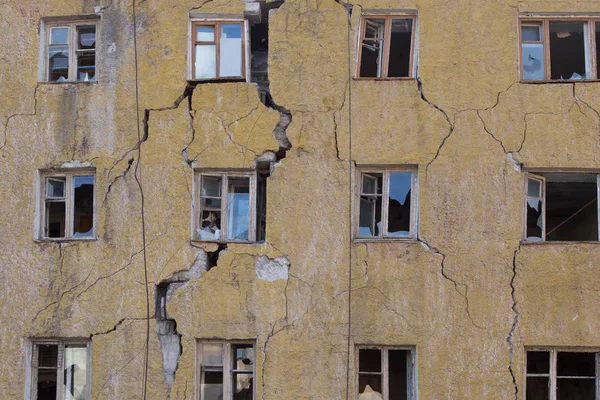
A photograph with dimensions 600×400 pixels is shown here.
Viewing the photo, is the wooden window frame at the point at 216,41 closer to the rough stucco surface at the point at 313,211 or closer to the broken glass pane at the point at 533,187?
the rough stucco surface at the point at 313,211

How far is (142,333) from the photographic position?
10.3m

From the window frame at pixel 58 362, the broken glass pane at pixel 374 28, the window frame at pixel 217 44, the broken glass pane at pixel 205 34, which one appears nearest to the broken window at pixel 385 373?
the window frame at pixel 58 362

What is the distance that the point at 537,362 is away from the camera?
10.1 meters

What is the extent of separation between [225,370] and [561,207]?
17.2 ft

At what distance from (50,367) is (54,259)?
148 centimetres

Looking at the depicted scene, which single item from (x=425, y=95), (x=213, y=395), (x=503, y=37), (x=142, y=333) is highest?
(x=503, y=37)

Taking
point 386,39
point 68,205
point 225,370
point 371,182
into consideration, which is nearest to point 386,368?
point 225,370

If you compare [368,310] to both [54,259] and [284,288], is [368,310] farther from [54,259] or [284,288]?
[54,259]

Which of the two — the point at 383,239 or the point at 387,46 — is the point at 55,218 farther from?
the point at 387,46

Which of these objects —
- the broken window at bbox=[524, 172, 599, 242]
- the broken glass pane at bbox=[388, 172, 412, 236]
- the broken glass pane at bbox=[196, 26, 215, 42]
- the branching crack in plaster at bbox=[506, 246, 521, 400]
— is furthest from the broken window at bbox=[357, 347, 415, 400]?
the broken glass pane at bbox=[196, 26, 215, 42]

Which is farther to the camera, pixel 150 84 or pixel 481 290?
pixel 150 84

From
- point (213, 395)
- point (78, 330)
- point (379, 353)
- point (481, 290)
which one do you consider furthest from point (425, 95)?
point (78, 330)

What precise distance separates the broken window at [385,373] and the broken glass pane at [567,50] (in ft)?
14.8

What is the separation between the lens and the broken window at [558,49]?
10766 mm
